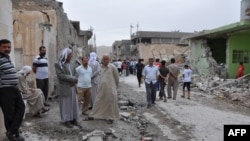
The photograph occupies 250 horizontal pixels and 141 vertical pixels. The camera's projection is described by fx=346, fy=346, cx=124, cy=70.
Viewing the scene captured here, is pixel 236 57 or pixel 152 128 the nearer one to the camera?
pixel 152 128

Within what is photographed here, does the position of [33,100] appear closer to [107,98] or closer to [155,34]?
[107,98]

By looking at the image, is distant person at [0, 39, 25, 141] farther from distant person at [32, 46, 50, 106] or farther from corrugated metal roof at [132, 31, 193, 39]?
corrugated metal roof at [132, 31, 193, 39]

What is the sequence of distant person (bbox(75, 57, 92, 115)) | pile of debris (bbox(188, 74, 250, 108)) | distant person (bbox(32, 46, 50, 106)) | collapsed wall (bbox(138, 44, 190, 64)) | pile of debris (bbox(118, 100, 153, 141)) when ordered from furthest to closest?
collapsed wall (bbox(138, 44, 190, 64)), pile of debris (bbox(188, 74, 250, 108)), distant person (bbox(32, 46, 50, 106)), distant person (bbox(75, 57, 92, 115)), pile of debris (bbox(118, 100, 153, 141))

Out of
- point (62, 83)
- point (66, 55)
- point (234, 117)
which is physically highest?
point (66, 55)

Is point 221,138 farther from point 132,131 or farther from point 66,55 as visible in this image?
point 66,55

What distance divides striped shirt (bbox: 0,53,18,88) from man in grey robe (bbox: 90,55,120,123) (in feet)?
9.10

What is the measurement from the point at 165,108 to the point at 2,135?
6.16 meters

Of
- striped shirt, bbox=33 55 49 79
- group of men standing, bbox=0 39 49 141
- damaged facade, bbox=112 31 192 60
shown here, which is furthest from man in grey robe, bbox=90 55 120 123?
damaged facade, bbox=112 31 192 60

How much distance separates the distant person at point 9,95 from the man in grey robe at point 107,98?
8.42ft

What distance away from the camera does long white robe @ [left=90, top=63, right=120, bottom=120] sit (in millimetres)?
7816

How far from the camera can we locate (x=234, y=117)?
399 inches

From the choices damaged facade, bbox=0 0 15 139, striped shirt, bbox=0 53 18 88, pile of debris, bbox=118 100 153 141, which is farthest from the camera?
pile of debris, bbox=118 100 153 141

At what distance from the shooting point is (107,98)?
7852 millimetres

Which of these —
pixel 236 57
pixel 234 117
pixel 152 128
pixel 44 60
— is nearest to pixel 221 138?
pixel 152 128
